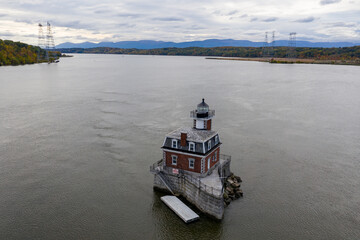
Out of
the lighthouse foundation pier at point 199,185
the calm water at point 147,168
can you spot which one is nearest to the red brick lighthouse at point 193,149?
the lighthouse foundation pier at point 199,185

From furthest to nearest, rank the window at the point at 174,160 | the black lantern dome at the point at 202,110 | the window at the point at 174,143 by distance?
the black lantern dome at the point at 202,110
the window at the point at 174,160
the window at the point at 174,143

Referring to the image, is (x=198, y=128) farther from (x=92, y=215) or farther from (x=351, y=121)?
(x=351, y=121)

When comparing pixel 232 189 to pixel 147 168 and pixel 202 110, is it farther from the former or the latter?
pixel 147 168

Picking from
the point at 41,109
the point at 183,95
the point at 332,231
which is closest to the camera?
the point at 332,231

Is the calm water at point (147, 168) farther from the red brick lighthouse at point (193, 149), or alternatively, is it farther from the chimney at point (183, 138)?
the chimney at point (183, 138)

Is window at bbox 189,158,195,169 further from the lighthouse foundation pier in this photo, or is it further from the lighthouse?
the lighthouse foundation pier

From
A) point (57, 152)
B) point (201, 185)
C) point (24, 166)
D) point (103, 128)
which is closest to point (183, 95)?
point (103, 128)
